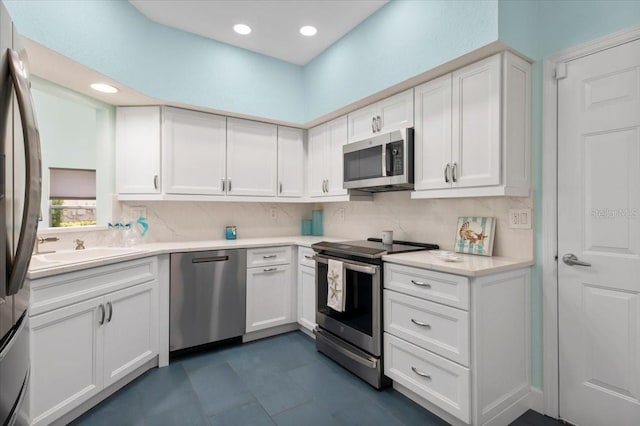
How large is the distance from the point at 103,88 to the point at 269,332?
2.45 metres

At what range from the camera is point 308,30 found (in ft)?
8.92

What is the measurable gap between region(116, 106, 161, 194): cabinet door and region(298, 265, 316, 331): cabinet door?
1493mm

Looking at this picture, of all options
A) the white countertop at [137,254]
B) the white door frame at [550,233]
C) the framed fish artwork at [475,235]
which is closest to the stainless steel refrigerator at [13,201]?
the white countertop at [137,254]

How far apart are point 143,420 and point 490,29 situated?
2941 millimetres

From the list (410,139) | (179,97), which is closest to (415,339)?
(410,139)

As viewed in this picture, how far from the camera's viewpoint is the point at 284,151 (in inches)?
136

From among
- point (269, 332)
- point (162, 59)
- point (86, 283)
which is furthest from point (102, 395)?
point (162, 59)

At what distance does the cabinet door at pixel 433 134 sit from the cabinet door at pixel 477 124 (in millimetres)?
56

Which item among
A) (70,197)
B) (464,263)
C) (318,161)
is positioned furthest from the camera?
(70,197)

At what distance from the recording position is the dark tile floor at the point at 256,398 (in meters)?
1.87

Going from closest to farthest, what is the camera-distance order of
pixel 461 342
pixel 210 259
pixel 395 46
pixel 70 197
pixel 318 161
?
pixel 461 342 → pixel 395 46 → pixel 210 259 → pixel 318 161 → pixel 70 197

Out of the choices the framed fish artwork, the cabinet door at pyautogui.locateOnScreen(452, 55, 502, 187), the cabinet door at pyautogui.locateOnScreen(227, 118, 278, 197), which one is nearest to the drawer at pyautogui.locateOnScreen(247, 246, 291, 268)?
the cabinet door at pyautogui.locateOnScreen(227, 118, 278, 197)

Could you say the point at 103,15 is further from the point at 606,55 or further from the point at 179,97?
the point at 606,55

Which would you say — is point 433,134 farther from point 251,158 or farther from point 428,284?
point 251,158
